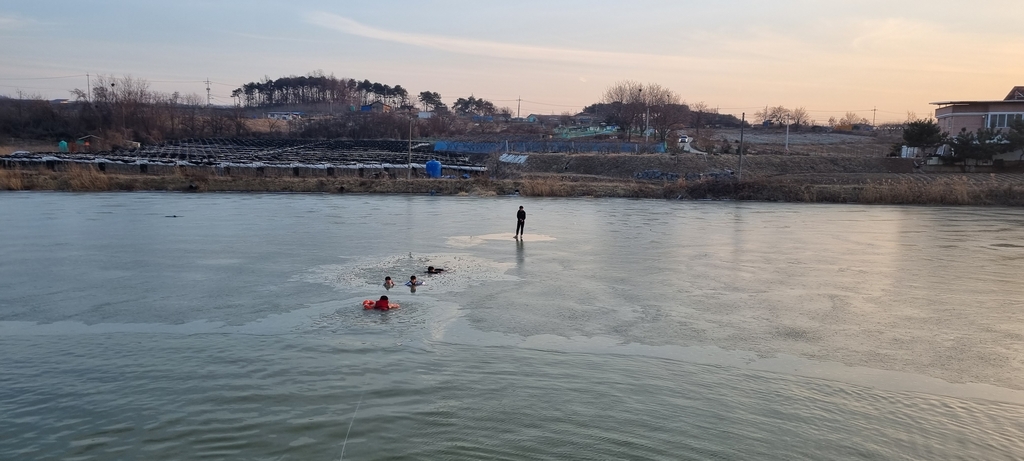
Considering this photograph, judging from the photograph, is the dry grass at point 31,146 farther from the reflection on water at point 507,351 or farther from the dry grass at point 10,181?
the reflection on water at point 507,351

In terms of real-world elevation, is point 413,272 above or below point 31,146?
below

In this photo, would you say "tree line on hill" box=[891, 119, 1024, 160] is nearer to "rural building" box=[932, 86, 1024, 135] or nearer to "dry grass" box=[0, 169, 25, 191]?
"rural building" box=[932, 86, 1024, 135]

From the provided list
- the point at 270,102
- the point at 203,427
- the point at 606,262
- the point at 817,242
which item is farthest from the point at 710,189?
the point at 270,102

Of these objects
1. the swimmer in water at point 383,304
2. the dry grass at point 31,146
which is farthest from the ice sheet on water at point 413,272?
the dry grass at point 31,146

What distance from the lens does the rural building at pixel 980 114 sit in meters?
51.2

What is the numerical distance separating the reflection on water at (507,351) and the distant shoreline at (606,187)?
1872 centimetres

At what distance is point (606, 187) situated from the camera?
41.8 metres

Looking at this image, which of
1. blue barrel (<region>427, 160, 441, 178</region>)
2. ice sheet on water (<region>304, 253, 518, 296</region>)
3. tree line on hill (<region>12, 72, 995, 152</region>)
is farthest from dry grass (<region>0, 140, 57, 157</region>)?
ice sheet on water (<region>304, 253, 518, 296</region>)

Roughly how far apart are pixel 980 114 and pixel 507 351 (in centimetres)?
5629

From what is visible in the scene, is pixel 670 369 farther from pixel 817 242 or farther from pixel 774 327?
pixel 817 242

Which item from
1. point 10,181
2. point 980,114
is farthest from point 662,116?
point 10,181

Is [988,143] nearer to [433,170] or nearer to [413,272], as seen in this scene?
[433,170]

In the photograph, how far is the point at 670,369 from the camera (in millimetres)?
9352

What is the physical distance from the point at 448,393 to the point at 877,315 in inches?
317
